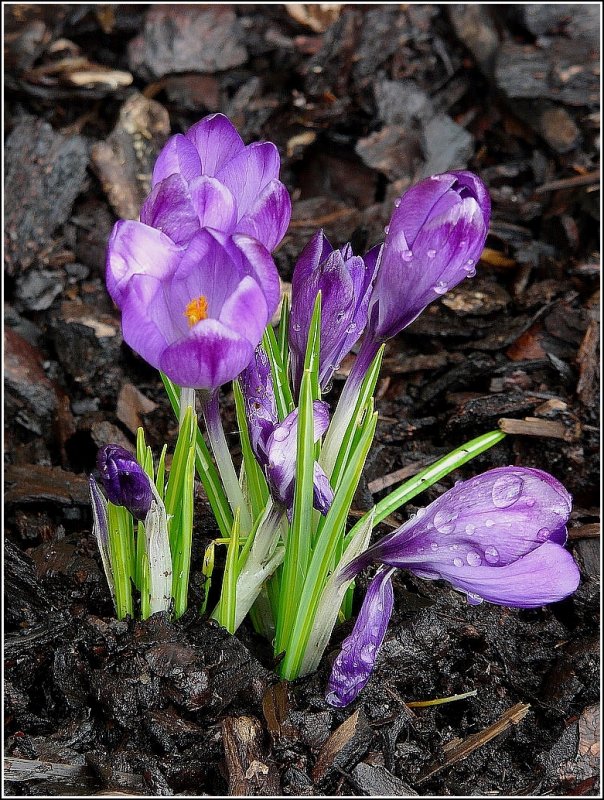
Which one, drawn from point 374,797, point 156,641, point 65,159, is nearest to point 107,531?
point 156,641

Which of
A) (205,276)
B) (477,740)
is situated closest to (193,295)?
(205,276)

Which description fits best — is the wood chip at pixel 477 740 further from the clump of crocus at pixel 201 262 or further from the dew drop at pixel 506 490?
the clump of crocus at pixel 201 262

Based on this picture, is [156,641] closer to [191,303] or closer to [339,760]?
[339,760]

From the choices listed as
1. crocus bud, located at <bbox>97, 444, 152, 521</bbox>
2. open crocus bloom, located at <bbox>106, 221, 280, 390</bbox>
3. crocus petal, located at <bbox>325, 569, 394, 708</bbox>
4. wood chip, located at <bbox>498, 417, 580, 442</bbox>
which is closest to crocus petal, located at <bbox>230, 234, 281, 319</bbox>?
open crocus bloom, located at <bbox>106, 221, 280, 390</bbox>

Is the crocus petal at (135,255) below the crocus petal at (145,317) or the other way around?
the other way around

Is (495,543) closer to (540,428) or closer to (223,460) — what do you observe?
(223,460)

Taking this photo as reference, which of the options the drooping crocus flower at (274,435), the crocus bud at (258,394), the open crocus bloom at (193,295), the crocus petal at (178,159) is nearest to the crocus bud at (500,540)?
the drooping crocus flower at (274,435)

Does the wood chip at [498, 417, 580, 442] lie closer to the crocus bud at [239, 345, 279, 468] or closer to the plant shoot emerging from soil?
the plant shoot emerging from soil
